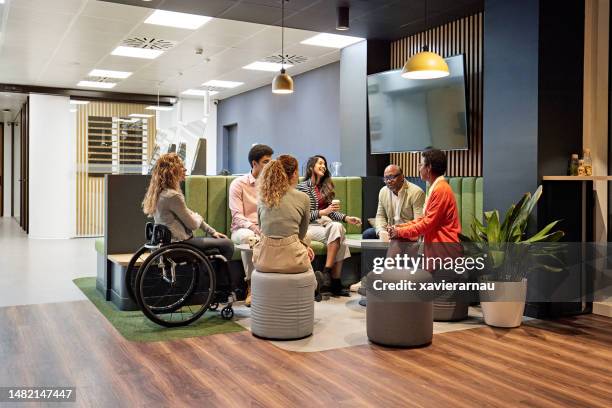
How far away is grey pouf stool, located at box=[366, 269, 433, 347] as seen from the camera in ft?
12.7

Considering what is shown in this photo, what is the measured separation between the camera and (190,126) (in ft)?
41.3

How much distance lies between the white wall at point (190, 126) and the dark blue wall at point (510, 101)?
294 inches

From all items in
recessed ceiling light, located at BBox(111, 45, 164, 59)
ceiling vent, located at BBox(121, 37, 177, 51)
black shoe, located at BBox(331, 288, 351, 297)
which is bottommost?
black shoe, located at BBox(331, 288, 351, 297)

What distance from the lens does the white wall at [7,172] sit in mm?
17047

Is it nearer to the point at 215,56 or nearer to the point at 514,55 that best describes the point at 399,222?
the point at 514,55

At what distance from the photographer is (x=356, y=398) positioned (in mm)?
3031

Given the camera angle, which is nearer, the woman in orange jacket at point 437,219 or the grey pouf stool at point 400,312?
the grey pouf stool at point 400,312

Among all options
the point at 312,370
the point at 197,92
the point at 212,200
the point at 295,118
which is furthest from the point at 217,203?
the point at 197,92

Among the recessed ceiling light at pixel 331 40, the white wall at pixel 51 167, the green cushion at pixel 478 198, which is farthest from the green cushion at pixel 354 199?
the white wall at pixel 51 167

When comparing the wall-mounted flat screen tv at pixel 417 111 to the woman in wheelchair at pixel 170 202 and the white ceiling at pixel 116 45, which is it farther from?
the woman in wheelchair at pixel 170 202

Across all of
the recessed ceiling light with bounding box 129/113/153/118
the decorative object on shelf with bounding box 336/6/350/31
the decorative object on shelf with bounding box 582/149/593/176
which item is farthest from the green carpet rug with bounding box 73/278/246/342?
the recessed ceiling light with bounding box 129/113/153/118

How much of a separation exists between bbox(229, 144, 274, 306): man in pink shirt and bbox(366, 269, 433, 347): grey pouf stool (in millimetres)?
1436

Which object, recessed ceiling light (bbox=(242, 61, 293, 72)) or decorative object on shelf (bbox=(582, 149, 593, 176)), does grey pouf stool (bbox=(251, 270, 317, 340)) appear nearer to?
decorative object on shelf (bbox=(582, 149, 593, 176))

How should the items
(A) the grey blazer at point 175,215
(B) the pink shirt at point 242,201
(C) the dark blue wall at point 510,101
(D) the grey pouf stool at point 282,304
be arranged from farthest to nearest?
(B) the pink shirt at point 242,201 < (C) the dark blue wall at point 510,101 < (A) the grey blazer at point 175,215 < (D) the grey pouf stool at point 282,304
